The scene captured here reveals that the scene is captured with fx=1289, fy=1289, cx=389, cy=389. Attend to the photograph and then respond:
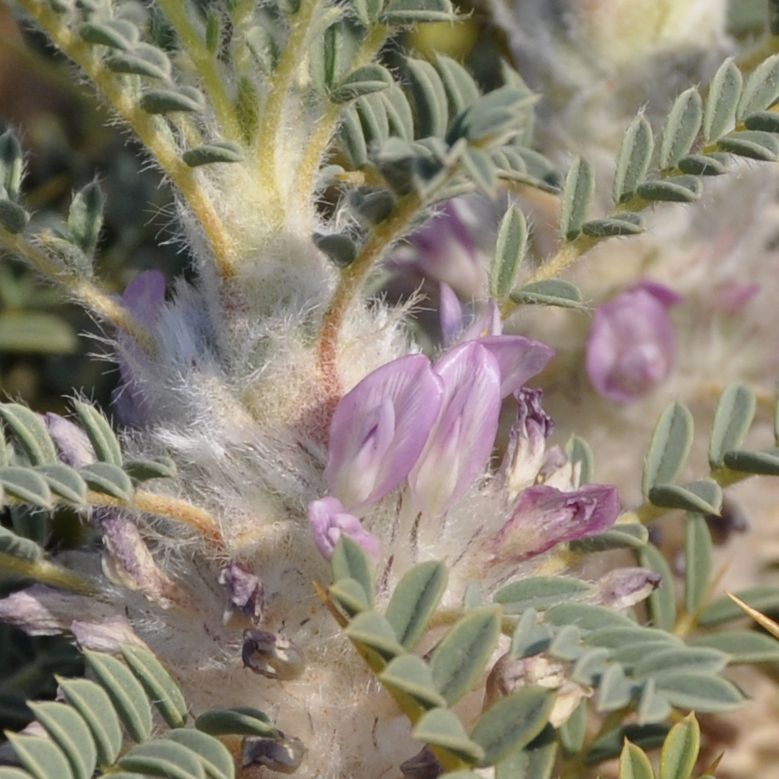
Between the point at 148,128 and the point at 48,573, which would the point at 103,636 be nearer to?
the point at 48,573

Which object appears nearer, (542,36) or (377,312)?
(377,312)

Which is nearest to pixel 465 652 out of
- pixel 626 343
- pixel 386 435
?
pixel 386 435

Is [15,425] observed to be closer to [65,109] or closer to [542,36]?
[542,36]

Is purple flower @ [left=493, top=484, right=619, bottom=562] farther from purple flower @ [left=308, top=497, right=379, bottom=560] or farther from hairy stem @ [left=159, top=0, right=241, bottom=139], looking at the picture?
hairy stem @ [left=159, top=0, right=241, bottom=139]

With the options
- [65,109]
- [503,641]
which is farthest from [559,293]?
[65,109]

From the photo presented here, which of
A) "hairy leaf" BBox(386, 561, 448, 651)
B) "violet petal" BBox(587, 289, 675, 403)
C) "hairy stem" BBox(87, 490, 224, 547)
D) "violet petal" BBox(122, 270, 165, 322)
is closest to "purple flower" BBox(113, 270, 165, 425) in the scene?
"violet petal" BBox(122, 270, 165, 322)

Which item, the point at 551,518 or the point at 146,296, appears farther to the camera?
the point at 146,296

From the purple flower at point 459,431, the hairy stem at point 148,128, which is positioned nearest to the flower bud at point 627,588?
the purple flower at point 459,431
